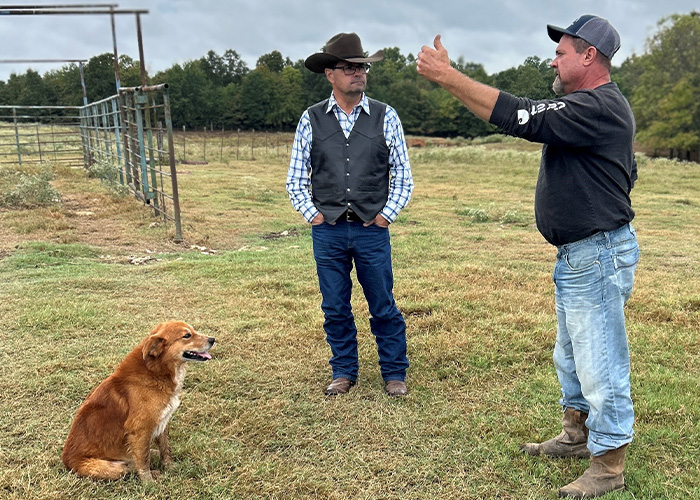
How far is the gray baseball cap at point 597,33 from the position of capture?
238cm

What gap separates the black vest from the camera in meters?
3.51

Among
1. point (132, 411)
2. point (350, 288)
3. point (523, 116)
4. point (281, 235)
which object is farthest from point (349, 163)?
point (281, 235)

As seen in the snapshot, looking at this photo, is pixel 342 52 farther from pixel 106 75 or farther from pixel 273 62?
pixel 273 62

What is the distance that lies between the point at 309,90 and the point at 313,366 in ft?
121

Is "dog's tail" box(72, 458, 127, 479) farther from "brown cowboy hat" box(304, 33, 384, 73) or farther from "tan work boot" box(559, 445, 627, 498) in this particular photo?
"brown cowboy hat" box(304, 33, 384, 73)

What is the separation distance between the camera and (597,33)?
238cm

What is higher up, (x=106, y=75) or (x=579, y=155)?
(x=106, y=75)

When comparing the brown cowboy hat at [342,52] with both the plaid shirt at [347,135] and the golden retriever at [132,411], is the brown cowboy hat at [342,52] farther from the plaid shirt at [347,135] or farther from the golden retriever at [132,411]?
the golden retriever at [132,411]

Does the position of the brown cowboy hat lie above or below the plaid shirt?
above

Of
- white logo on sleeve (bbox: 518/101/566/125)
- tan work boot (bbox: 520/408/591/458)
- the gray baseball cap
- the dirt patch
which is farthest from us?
the dirt patch

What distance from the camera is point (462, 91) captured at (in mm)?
2340

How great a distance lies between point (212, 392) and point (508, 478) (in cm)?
196

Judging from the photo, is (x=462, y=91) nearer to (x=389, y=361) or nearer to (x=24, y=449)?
(x=389, y=361)

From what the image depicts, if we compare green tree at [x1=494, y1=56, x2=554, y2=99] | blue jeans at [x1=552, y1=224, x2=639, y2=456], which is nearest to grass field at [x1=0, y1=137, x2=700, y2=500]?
blue jeans at [x1=552, y1=224, x2=639, y2=456]
